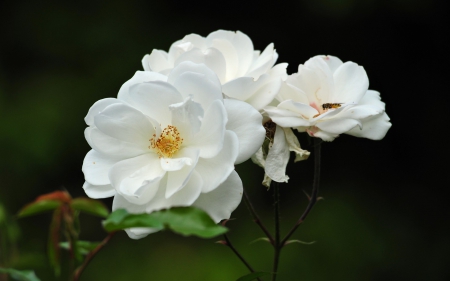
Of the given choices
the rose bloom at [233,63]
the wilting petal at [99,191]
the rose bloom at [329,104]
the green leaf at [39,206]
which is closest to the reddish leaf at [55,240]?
the green leaf at [39,206]

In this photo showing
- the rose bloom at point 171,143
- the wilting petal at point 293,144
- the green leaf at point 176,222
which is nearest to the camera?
the green leaf at point 176,222

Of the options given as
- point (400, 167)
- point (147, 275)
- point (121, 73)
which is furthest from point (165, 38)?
point (400, 167)

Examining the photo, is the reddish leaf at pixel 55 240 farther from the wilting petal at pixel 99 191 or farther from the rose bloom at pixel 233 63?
the rose bloom at pixel 233 63

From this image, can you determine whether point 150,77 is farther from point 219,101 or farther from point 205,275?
point 205,275

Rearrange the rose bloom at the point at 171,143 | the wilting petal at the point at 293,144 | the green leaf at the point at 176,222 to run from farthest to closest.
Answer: the wilting petal at the point at 293,144 < the rose bloom at the point at 171,143 < the green leaf at the point at 176,222

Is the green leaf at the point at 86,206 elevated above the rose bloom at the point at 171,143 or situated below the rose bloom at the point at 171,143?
below

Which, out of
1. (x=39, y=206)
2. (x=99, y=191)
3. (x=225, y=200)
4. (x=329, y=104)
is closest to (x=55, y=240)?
(x=39, y=206)

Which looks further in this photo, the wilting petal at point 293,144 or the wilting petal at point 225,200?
the wilting petal at point 293,144

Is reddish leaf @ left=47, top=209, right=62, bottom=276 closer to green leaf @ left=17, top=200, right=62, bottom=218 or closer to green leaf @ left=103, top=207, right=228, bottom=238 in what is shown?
green leaf @ left=17, top=200, right=62, bottom=218

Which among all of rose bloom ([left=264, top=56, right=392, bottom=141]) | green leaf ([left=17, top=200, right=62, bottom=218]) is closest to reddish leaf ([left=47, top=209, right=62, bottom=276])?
green leaf ([left=17, top=200, right=62, bottom=218])
